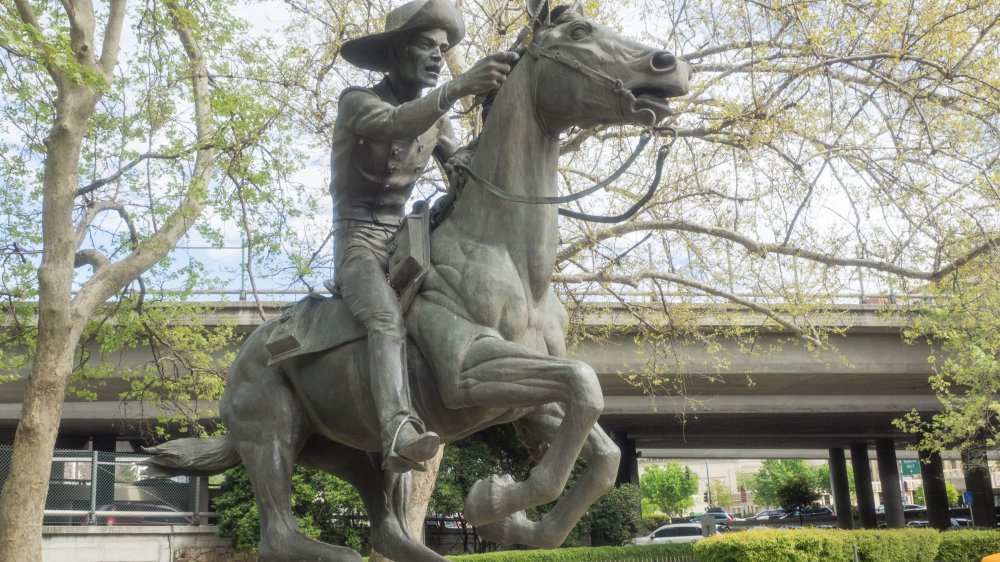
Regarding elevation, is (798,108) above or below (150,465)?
above

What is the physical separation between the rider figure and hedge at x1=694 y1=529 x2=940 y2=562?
1452 cm

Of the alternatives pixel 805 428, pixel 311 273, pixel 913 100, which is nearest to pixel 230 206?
pixel 311 273

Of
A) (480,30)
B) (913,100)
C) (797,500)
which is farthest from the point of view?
(797,500)

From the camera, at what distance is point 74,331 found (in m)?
13.1

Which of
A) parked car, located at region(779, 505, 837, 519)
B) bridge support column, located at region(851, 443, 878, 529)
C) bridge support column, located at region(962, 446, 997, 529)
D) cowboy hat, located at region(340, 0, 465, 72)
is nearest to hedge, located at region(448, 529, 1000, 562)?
cowboy hat, located at region(340, 0, 465, 72)

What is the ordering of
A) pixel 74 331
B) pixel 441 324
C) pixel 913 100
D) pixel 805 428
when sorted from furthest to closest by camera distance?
pixel 805 428
pixel 74 331
pixel 913 100
pixel 441 324

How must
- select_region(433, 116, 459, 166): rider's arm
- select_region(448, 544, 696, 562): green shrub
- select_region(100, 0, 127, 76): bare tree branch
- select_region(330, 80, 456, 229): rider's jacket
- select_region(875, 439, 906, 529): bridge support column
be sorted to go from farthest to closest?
select_region(875, 439, 906, 529): bridge support column < select_region(448, 544, 696, 562): green shrub < select_region(100, 0, 127, 76): bare tree branch < select_region(433, 116, 459, 166): rider's arm < select_region(330, 80, 456, 229): rider's jacket

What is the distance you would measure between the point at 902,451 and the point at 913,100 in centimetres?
6121

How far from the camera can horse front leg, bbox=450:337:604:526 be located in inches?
140

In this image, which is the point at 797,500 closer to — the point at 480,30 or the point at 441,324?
the point at 480,30

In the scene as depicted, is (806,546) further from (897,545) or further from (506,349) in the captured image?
(506,349)

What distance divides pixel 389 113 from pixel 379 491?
6.87ft

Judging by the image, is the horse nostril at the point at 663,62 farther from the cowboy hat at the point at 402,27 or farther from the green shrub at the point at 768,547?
the green shrub at the point at 768,547

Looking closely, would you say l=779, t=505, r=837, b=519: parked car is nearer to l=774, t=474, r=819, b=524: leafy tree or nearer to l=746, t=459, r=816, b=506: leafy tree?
l=774, t=474, r=819, b=524: leafy tree
